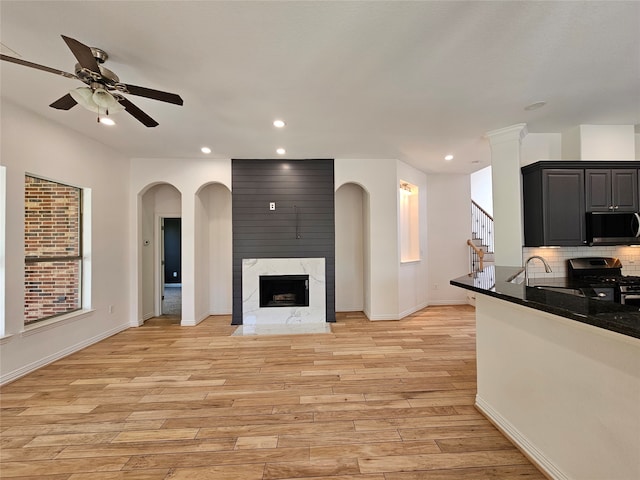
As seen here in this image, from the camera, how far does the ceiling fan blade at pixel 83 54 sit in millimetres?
1745

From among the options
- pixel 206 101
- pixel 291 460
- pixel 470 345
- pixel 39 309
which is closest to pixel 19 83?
pixel 206 101

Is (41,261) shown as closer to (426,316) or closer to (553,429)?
(553,429)

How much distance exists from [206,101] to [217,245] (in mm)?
3304

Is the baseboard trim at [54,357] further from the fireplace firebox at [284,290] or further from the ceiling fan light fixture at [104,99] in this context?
the ceiling fan light fixture at [104,99]

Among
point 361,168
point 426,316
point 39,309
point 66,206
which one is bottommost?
point 426,316

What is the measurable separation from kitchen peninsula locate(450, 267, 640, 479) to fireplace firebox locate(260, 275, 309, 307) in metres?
3.44

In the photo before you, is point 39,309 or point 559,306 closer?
point 559,306

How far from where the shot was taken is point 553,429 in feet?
5.48

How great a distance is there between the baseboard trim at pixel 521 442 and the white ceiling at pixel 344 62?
2829 mm

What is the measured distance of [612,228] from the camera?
3.66m

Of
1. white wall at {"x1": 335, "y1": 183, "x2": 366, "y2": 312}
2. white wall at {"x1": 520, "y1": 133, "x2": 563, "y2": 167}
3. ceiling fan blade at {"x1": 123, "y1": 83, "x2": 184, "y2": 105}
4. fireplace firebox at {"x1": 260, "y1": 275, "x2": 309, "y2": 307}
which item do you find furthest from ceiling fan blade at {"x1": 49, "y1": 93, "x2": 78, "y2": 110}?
white wall at {"x1": 520, "y1": 133, "x2": 563, "y2": 167}

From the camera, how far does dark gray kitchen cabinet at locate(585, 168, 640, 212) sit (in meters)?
3.72

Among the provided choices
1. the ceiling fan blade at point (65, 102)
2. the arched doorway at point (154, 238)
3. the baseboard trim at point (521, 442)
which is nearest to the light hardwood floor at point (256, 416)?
the baseboard trim at point (521, 442)

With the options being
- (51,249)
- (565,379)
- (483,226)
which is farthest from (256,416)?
(483,226)
